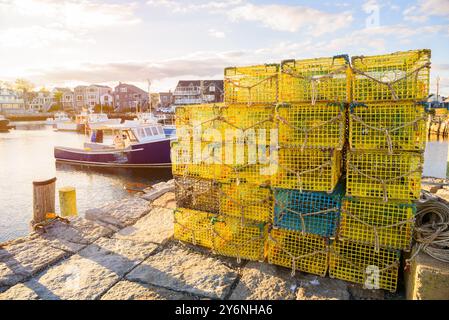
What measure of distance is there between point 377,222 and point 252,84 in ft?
9.01

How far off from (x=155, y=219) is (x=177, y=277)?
2706 millimetres

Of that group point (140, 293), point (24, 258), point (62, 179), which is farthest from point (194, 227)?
point (62, 179)

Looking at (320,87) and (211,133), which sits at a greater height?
(320,87)

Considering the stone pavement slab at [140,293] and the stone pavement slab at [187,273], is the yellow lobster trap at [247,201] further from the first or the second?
the stone pavement slab at [140,293]

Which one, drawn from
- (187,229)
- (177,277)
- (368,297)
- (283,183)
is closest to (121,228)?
(187,229)

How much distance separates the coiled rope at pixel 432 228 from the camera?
4.03 meters

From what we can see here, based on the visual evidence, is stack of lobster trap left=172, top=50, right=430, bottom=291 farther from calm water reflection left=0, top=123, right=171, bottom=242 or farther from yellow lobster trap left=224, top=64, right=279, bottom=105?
calm water reflection left=0, top=123, right=171, bottom=242

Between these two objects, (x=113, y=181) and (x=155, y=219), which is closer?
(x=155, y=219)

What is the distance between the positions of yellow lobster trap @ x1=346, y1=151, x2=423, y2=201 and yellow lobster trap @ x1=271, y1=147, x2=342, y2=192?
0.28 meters

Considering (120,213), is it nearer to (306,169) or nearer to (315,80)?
(306,169)

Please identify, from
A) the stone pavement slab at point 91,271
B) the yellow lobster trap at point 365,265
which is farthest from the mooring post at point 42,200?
the yellow lobster trap at point 365,265

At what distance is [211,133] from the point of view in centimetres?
550

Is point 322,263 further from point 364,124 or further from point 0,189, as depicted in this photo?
point 0,189

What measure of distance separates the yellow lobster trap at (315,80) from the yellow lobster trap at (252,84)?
16cm
